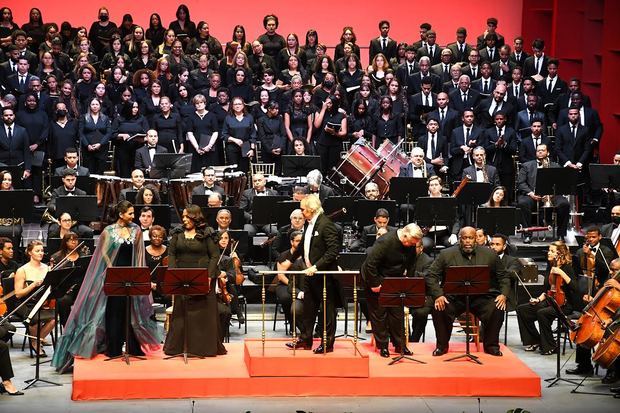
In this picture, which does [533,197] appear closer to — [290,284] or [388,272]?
[290,284]

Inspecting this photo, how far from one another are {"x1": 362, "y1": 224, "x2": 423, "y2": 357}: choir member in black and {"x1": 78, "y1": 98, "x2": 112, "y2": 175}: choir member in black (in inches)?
255

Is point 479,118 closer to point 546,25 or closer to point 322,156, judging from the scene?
point 322,156

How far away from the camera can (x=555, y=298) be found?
40.9 ft

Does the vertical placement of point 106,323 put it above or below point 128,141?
below

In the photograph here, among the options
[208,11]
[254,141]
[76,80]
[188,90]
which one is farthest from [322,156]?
[208,11]

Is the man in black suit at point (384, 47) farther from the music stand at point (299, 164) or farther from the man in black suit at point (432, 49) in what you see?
the music stand at point (299, 164)

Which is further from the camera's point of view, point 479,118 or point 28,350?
point 479,118

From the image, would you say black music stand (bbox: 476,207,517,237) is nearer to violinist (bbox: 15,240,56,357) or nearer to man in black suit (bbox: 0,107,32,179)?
violinist (bbox: 15,240,56,357)

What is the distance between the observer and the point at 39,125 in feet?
55.7

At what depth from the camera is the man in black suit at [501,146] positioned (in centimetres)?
1739

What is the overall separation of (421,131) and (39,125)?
5056 millimetres

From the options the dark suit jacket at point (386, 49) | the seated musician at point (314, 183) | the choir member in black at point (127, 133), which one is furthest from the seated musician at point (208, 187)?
the dark suit jacket at point (386, 49)

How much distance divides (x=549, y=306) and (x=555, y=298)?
10cm

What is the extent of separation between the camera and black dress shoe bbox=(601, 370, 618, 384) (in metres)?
11.6
